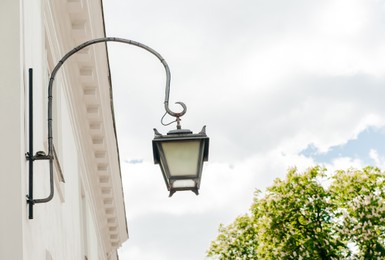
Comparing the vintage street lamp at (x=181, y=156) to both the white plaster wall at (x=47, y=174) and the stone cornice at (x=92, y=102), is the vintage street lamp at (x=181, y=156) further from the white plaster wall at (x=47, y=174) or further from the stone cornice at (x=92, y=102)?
the stone cornice at (x=92, y=102)

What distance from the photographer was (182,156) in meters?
7.18

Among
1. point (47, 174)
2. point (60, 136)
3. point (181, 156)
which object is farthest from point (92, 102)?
point (181, 156)

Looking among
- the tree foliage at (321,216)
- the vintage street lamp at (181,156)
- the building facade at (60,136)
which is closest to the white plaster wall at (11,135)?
the building facade at (60,136)

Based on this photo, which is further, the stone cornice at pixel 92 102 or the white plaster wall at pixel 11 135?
the stone cornice at pixel 92 102

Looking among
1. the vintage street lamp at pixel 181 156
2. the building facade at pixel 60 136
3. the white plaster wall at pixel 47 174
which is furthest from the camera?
the white plaster wall at pixel 47 174

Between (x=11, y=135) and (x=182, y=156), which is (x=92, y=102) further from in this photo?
(x=182, y=156)

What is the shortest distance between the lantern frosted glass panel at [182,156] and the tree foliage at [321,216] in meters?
28.8

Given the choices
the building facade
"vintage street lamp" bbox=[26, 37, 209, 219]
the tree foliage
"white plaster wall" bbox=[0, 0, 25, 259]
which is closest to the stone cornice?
the building facade

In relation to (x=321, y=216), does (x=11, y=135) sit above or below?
below

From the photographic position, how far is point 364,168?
3825 cm

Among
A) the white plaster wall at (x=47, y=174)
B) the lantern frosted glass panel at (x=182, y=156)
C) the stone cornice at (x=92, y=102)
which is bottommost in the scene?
the lantern frosted glass panel at (x=182, y=156)

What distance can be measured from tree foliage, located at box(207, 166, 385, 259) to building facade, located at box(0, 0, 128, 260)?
12.1 metres

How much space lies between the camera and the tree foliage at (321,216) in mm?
35844

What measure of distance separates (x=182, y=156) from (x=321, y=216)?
31427 millimetres
